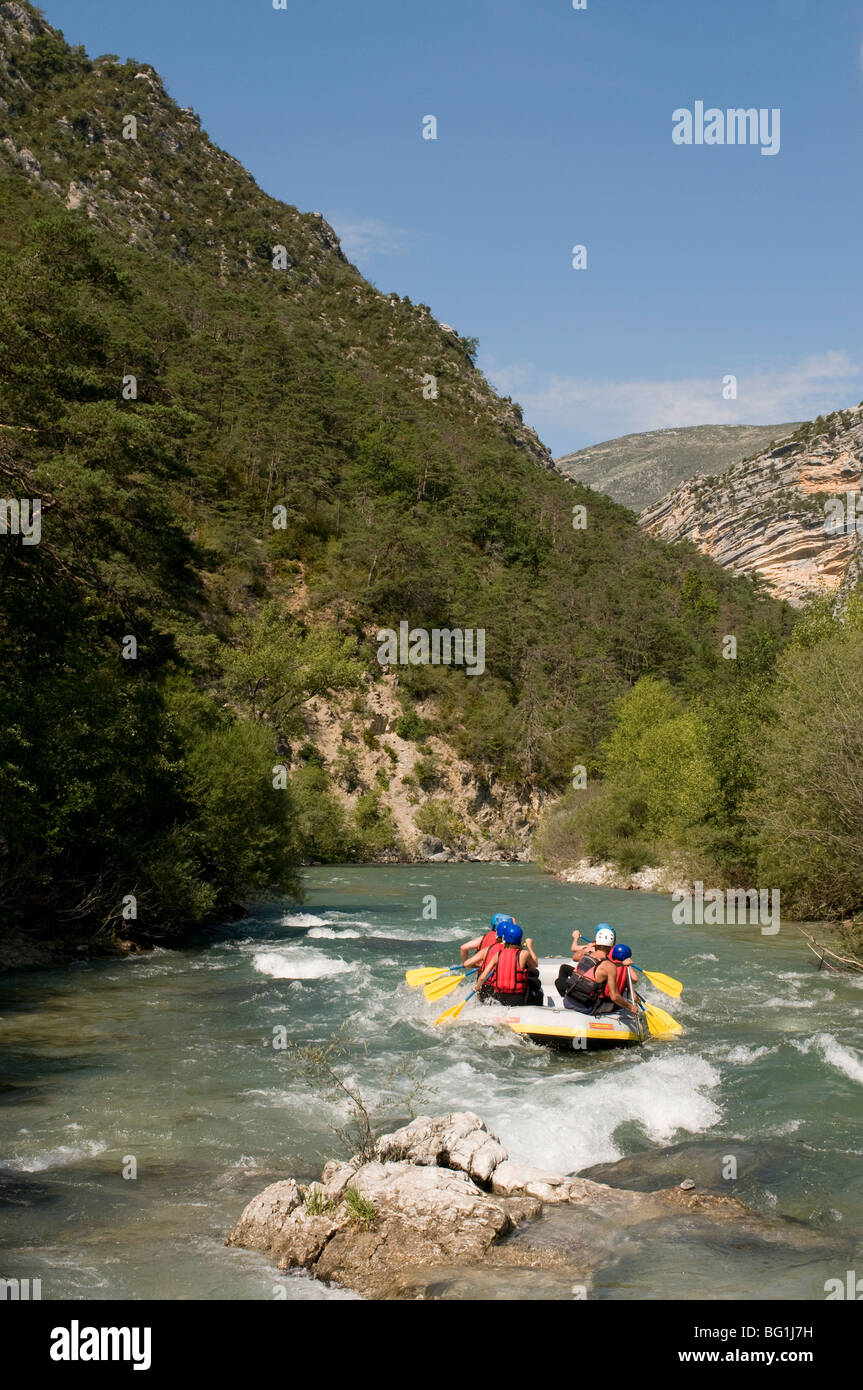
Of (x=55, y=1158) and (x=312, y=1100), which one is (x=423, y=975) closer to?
(x=312, y=1100)

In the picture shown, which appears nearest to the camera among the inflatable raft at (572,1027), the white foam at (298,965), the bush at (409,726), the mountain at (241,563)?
the inflatable raft at (572,1027)

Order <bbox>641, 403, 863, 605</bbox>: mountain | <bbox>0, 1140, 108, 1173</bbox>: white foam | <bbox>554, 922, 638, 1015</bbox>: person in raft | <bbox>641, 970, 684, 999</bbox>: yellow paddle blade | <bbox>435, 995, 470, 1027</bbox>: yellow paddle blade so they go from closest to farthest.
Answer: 1. <bbox>0, 1140, 108, 1173</bbox>: white foam
2. <bbox>554, 922, 638, 1015</bbox>: person in raft
3. <bbox>435, 995, 470, 1027</bbox>: yellow paddle blade
4. <bbox>641, 970, 684, 999</bbox>: yellow paddle blade
5. <bbox>641, 403, 863, 605</bbox>: mountain

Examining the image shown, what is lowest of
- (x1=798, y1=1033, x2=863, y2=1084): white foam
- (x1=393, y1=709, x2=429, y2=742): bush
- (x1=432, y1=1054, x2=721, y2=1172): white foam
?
(x1=798, y1=1033, x2=863, y2=1084): white foam

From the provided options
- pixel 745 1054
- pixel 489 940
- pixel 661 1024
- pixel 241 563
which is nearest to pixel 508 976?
pixel 489 940

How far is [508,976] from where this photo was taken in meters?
13.5

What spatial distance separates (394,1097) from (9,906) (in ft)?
33.3

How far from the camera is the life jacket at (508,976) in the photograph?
1348 centimetres

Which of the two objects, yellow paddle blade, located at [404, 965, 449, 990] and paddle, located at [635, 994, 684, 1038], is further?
yellow paddle blade, located at [404, 965, 449, 990]

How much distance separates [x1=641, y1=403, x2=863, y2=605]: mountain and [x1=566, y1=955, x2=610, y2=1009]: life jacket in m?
107

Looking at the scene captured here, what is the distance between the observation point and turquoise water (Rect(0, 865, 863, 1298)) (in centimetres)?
611

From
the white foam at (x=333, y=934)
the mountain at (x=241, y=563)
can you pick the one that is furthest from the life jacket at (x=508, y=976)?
the white foam at (x=333, y=934)

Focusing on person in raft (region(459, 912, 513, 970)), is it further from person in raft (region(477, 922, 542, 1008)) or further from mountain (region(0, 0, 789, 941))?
mountain (region(0, 0, 789, 941))

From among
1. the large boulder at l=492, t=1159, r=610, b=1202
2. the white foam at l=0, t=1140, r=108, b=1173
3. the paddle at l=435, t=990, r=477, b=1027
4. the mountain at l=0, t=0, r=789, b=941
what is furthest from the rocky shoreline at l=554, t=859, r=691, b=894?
the white foam at l=0, t=1140, r=108, b=1173

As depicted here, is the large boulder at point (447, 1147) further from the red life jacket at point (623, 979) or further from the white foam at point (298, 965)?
the white foam at point (298, 965)
